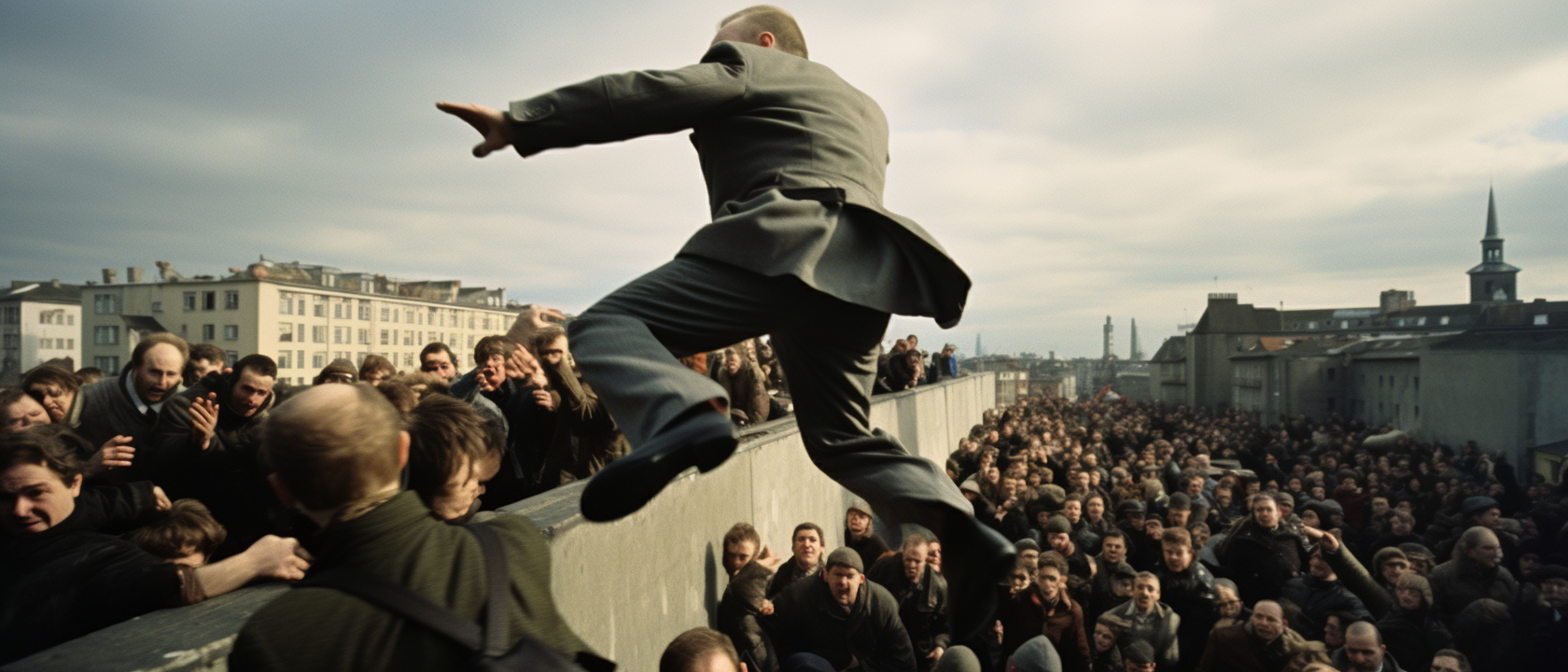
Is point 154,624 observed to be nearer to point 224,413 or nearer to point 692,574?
point 224,413

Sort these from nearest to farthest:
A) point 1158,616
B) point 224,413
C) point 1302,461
Result: point 224,413 < point 1158,616 < point 1302,461

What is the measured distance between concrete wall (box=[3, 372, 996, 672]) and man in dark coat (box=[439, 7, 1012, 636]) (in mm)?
958

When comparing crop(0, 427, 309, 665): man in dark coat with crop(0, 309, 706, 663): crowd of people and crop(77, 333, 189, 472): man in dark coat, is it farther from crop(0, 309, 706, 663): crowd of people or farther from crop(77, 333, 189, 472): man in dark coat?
crop(77, 333, 189, 472): man in dark coat

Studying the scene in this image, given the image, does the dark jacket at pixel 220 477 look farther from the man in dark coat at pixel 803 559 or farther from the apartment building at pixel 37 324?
the apartment building at pixel 37 324

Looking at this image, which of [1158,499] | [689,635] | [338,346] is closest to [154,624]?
[689,635]

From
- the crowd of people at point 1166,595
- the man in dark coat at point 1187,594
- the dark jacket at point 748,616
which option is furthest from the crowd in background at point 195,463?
the man in dark coat at point 1187,594

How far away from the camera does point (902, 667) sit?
6000 millimetres

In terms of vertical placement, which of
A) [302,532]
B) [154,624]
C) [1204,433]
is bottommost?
[1204,433]

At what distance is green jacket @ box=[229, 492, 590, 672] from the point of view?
5.09ft

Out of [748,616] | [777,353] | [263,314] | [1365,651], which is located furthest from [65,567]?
[263,314]

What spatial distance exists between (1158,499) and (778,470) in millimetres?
4684

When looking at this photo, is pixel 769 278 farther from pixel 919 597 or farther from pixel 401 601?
pixel 919 597

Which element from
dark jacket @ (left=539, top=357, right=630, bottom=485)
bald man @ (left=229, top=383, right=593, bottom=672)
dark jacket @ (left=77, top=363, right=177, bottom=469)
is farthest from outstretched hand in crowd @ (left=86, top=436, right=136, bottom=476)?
bald man @ (left=229, top=383, right=593, bottom=672)

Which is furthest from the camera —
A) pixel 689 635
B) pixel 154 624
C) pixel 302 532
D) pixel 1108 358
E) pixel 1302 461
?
pixel 1108 358
